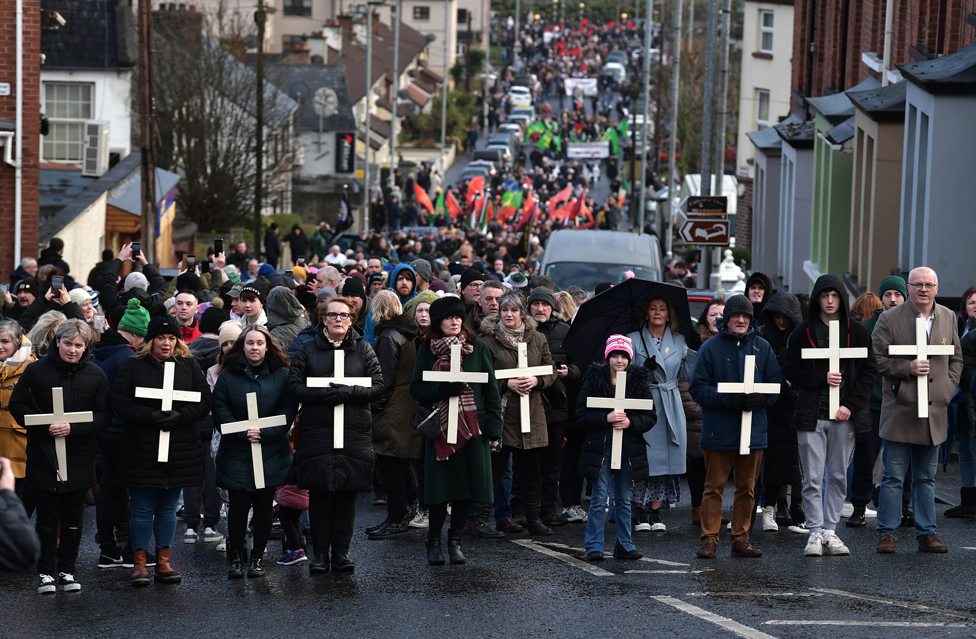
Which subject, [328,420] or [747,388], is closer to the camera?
[328,420]

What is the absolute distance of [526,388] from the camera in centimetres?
1032

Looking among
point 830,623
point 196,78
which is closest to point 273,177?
point 196,78

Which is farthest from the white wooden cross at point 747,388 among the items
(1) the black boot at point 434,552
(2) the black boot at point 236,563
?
(2) the black boot at point 236,563

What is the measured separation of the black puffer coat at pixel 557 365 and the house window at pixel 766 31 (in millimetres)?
39184

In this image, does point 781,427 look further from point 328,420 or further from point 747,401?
point 328,420

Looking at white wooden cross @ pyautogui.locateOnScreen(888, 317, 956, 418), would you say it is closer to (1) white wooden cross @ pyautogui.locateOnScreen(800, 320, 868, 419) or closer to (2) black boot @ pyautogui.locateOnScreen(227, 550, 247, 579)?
(1) white wooden cross @ pyautogui.locateOnScreen(800, 320, 868, 419)

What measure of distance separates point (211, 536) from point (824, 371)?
4.34 meters

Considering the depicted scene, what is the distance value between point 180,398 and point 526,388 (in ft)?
8.08

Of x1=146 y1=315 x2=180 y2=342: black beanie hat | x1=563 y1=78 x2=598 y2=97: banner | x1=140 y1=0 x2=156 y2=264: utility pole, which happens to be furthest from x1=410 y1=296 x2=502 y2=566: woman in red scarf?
x1=563 y1=78 x2=598 y2=97: banner

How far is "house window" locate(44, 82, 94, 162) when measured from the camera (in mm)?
34438

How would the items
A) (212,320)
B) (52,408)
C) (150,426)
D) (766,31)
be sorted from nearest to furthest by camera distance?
(52,408) < (150,426) < (212,320) < (766,31)

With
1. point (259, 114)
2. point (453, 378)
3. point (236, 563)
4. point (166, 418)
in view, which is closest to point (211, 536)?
point (236, 563)

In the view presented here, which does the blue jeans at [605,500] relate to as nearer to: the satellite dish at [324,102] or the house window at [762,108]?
the house window at [762,108]

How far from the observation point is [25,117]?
24.3 m
